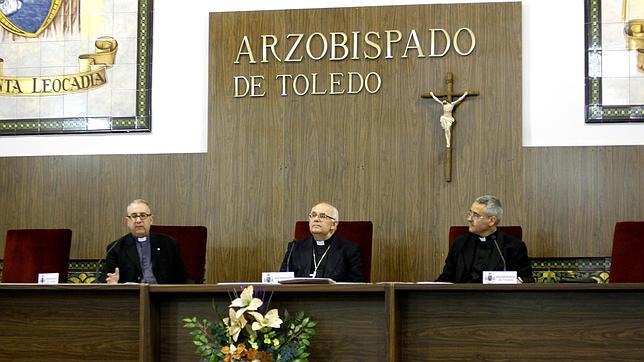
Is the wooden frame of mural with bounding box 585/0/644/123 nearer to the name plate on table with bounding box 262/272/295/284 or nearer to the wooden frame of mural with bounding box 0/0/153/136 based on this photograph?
the name plate on table with bounding box 262/272/295/284

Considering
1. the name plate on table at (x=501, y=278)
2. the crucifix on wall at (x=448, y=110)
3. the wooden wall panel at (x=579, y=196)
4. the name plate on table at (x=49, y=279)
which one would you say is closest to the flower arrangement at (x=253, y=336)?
the name plate on table at (x=501, y=278)

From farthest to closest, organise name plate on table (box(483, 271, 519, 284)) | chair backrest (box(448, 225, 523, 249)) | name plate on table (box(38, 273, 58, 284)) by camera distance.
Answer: chair backrest (box(448, 225, 523, 249)), name plate on table (box(38, 273, 58, 284)), name plate on table (box(483, 271, 519, 284))

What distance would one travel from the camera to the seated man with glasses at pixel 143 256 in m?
6.49

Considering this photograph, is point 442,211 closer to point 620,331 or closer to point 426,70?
point 426,70

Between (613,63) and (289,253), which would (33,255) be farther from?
(613,63)

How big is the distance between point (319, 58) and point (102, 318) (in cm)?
269

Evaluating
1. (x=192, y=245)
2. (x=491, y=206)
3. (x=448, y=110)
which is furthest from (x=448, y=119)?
(x=192, y=245)

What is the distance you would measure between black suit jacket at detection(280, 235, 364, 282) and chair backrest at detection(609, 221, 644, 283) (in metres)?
1.49

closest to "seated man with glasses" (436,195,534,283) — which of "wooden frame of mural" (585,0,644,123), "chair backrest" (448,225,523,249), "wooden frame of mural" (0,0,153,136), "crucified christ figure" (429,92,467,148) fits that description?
"chair backrest" (448,225,523,249)

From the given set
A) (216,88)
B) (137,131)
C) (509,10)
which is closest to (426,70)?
(509,10)

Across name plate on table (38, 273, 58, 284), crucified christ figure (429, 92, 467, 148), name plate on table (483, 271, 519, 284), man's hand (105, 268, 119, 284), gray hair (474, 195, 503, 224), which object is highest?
crucified christ figure (429, 92, 467, 148)

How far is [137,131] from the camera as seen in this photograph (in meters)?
7.29

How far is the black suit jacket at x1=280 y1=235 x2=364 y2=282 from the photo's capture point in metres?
6.31

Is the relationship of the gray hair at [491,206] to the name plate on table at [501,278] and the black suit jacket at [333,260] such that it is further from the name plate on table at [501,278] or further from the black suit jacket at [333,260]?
the name plate on table at [501,278]
